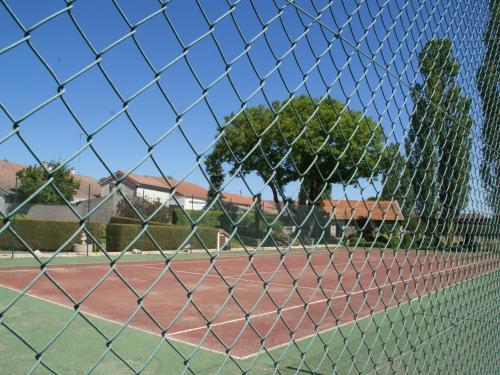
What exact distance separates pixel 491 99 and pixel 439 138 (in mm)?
1132

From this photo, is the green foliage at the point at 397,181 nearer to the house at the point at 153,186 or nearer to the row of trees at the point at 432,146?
the row of trees at the point at 432,146

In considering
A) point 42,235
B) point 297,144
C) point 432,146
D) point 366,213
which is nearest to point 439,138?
point 432,146

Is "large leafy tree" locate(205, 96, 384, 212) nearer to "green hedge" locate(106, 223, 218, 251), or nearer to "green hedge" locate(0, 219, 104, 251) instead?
"green hedge" locate(0, 219, 104, 251)

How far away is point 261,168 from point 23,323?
4.72 metres

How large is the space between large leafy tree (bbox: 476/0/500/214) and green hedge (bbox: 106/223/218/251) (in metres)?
13.1

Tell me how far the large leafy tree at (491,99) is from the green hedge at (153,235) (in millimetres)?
13072

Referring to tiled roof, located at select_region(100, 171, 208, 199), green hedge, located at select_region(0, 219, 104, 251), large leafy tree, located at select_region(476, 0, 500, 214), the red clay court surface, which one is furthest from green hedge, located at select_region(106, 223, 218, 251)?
large leafy tree, located at select_region(476, 0, 500, 214)

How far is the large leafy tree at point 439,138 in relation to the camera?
2756 mm

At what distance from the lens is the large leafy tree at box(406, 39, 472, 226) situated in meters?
2.76

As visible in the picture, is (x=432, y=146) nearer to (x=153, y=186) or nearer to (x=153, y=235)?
(x=153, y=186)

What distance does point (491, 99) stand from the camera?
12.5 feet

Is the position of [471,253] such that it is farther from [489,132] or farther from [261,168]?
[261,168]

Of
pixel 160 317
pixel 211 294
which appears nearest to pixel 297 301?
pixel 211 294

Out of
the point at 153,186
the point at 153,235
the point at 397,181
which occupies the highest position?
the point at 397,181
